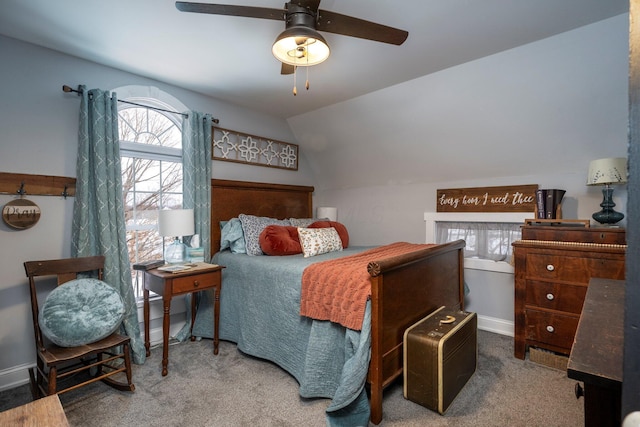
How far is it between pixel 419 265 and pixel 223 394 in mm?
1608

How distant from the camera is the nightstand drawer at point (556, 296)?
232 centimetres

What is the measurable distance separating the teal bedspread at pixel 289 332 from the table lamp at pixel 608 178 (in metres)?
2.00

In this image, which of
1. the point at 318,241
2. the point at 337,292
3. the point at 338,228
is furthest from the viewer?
the point at 338,228

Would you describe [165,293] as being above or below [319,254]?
below

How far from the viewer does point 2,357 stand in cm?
220

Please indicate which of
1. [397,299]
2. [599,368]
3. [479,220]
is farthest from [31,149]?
[479,220]

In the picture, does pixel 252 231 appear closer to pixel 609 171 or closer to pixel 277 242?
pixel 277 242

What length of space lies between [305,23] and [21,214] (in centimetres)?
235

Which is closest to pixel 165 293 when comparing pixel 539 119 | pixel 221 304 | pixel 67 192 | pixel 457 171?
pixel 221 304

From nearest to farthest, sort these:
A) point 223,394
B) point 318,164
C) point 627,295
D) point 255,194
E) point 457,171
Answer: point 627,295 → point 223,394 → point 457,171 → point 255,194 → point 318,164

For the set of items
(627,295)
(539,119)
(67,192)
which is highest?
(539,119)

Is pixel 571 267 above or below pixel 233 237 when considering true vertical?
below

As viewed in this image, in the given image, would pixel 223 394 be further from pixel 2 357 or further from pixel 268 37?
pixel 268 37

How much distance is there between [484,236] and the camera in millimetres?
3430
